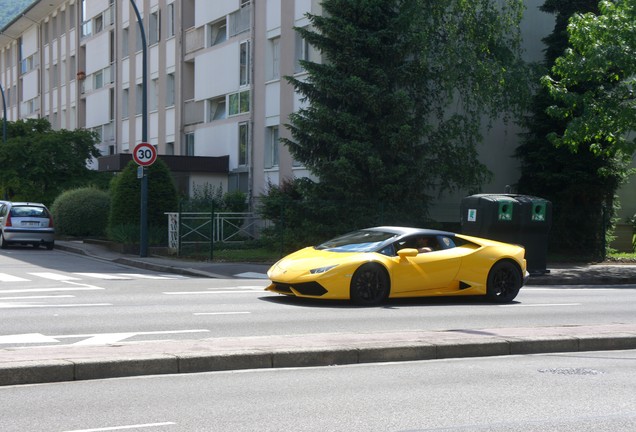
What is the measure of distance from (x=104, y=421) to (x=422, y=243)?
944 centimetres

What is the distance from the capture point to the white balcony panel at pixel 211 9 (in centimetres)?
3769

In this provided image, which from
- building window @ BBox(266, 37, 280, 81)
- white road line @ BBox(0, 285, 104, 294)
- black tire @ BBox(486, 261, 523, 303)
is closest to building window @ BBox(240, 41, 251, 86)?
building window @ BBox(266, 37, 280, 81)

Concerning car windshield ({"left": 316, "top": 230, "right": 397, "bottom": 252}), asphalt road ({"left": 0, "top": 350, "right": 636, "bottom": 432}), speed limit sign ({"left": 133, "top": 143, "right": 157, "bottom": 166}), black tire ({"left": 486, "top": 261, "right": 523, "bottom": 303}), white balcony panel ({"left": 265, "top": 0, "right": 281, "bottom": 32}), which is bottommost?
asphalt road ({"left": 0, "top": 350, "right": 636, "bottom": 432})

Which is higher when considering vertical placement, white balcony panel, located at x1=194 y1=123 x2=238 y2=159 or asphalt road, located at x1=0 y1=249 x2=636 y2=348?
white balcony panel, located at x1=194 y1=123 x2=238 y2=159

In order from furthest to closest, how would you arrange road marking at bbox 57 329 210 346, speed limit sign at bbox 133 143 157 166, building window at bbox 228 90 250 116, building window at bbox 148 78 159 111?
building window at bbox 148 78 159 111
building window at bbox 228 90 250 116
speed limit sign at bbox 133 143 157 166
road marking at bbox 57 329 210 346

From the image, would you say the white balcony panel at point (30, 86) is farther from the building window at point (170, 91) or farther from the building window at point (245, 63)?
the building window at point (245, 63)

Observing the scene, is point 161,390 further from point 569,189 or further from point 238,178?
point 238,178

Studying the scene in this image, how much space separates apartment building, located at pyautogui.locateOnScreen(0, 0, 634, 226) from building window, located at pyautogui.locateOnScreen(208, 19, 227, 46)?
42 mm

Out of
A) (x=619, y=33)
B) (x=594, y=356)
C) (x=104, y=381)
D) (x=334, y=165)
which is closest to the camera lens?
(x=104, y=381)

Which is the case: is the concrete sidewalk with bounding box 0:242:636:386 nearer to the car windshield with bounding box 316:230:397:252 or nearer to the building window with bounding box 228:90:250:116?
the car windshield with bounding box 316:230:397:252

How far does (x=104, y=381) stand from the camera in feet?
26.9

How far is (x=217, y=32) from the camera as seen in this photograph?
39.5m

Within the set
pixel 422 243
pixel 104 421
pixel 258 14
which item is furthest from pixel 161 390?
pixel 258 14

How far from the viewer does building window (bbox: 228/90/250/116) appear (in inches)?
1433
